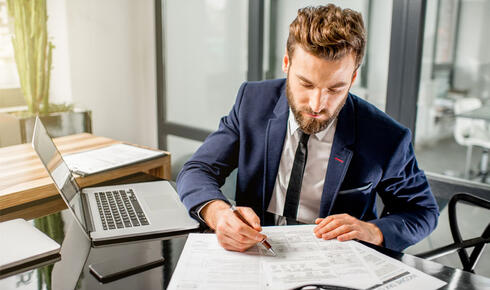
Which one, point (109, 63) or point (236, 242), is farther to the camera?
point (109, 63)

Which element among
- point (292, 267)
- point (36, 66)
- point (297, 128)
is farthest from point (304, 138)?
point (36, 66)

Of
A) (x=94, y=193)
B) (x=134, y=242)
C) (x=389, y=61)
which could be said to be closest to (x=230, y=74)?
(x=389, y=61)

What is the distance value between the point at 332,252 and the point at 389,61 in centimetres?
171

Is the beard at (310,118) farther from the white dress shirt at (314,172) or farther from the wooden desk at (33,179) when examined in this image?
the wooden desk at (33,179)

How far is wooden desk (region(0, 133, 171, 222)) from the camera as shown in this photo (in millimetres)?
1252

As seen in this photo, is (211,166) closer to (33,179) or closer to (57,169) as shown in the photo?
(57,169)

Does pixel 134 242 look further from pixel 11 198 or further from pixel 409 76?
pixel 409 76

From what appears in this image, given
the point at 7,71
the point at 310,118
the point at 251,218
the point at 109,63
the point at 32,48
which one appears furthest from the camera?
the point at 109,63

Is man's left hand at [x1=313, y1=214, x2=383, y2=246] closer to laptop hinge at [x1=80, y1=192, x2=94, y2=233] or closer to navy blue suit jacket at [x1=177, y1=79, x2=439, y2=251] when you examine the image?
navy blue suit jacket at [x1=177, y1=79, x2=439, y2=251]

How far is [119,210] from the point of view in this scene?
116 cm

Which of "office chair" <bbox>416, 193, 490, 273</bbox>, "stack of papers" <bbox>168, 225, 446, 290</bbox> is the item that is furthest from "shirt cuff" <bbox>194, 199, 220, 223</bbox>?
"office chair" <bbox>416, 193, 490, 273</bbox>

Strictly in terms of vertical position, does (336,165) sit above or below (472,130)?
above

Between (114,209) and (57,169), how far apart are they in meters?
0.20

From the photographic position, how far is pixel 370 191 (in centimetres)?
126
